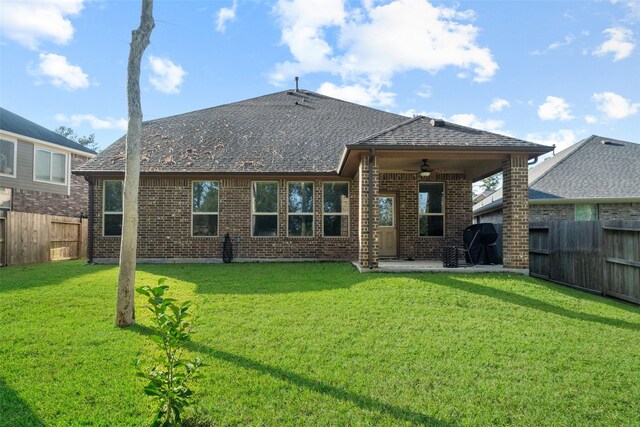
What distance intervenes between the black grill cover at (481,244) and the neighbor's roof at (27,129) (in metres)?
17.7

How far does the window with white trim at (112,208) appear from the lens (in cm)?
1148

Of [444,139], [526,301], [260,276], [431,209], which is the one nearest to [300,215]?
[260,276]

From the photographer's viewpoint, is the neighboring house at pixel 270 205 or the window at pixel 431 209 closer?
the neighboring house at pixel 270 205

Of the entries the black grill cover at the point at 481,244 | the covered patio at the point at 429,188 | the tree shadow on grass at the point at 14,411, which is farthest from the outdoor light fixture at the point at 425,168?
the tree shadow on grass at the point at 14,411

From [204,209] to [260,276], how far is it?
4114 millimetres

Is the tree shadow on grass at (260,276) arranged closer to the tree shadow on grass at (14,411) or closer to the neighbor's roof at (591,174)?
the tree shadow on grass at (14,411)

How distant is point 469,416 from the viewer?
2.95 metres

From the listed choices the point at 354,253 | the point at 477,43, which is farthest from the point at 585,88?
the point at 354,253

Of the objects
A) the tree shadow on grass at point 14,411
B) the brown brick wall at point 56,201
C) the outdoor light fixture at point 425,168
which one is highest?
the outdoor light fixture at point 425,168

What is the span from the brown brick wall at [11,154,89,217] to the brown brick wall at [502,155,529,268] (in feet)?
58.3

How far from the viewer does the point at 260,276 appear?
27.3ft

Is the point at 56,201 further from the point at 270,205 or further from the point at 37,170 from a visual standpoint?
the point at 270,205

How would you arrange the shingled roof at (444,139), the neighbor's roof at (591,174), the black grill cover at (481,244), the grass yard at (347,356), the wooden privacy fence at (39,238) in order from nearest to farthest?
1. the grass yard at (347,356)
2. the shingled roof at (444,139)
3. the black grill cover at (481,244)
4. the wooden privacy fence at (39,238)
5. the neighbor's roof at (591,174)

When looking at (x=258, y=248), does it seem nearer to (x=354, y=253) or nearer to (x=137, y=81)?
(x=354, y=253)
